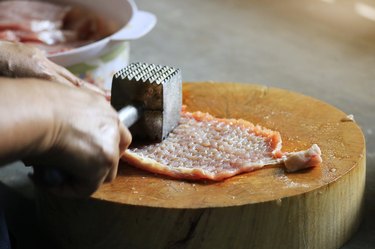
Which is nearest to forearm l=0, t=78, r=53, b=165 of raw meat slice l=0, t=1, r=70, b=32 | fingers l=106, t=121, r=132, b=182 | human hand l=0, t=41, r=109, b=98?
fingers l=106, t=121, r=132, b=182

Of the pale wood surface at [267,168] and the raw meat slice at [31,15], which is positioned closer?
the pale wood surface at [267,168]

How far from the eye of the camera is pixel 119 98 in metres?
1.30

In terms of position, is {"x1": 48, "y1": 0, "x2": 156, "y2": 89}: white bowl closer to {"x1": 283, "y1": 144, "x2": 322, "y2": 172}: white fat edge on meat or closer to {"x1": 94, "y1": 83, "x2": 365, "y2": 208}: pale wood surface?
{"x1": 94, "y1": 83, "x2": 365, "y2": 208}: pale wood surface

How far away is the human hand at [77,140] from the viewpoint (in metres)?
0.90

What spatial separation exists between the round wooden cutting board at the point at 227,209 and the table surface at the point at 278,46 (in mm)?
414

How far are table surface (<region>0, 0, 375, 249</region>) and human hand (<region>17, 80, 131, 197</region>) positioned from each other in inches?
28.8

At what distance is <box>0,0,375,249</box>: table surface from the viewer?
7.02 ft

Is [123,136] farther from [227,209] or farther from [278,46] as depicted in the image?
[278,46]

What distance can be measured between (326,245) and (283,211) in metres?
0.16

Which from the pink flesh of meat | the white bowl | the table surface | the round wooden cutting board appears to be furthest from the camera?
the table surface

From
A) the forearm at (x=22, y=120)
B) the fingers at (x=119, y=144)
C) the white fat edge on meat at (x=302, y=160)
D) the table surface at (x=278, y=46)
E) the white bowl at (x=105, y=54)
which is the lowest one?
the table surface at (x=278, y=46)

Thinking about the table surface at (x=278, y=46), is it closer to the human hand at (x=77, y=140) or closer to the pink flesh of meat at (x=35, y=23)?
the pink flesh of meat at (x=35, y=23)

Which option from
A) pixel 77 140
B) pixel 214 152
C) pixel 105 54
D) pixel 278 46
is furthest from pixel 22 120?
pixel 278 46

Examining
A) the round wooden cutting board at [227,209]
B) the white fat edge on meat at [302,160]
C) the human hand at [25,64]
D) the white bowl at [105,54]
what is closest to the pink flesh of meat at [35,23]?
the white bowl at [105,54]
